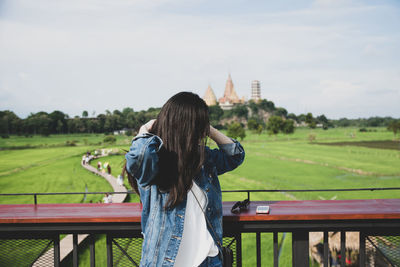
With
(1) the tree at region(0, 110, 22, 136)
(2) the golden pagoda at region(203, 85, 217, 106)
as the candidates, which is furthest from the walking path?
(2) the golden pagoda at region(203, 85, 217, 106)

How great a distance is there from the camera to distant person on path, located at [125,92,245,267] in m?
1.23

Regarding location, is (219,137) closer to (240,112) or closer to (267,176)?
(267,176)

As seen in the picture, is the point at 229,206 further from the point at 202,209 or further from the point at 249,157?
the point at 249,157

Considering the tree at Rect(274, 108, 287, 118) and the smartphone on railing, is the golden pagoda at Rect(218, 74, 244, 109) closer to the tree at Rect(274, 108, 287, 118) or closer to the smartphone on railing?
the tree at Rect(274, 108, 287, 118)

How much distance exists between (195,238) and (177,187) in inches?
8.9

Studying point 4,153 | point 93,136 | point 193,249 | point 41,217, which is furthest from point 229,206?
point 93,136

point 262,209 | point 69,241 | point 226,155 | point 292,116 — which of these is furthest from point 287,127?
point 226,155

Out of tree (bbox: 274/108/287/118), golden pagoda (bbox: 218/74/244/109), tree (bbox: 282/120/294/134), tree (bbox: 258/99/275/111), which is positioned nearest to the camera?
tree (bbox: 282/120/294/134)

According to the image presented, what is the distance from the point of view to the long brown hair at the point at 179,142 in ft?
4.12

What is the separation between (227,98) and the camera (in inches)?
3986

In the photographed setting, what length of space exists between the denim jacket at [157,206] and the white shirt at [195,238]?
0.02 m

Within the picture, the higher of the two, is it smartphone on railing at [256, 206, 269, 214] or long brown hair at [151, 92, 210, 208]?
long brown hair at [151, 92, 210, 208]

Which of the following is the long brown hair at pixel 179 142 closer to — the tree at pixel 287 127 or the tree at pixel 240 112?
the tree at pixel 287 127

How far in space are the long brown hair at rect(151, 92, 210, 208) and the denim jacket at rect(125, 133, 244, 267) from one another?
0.14ft
